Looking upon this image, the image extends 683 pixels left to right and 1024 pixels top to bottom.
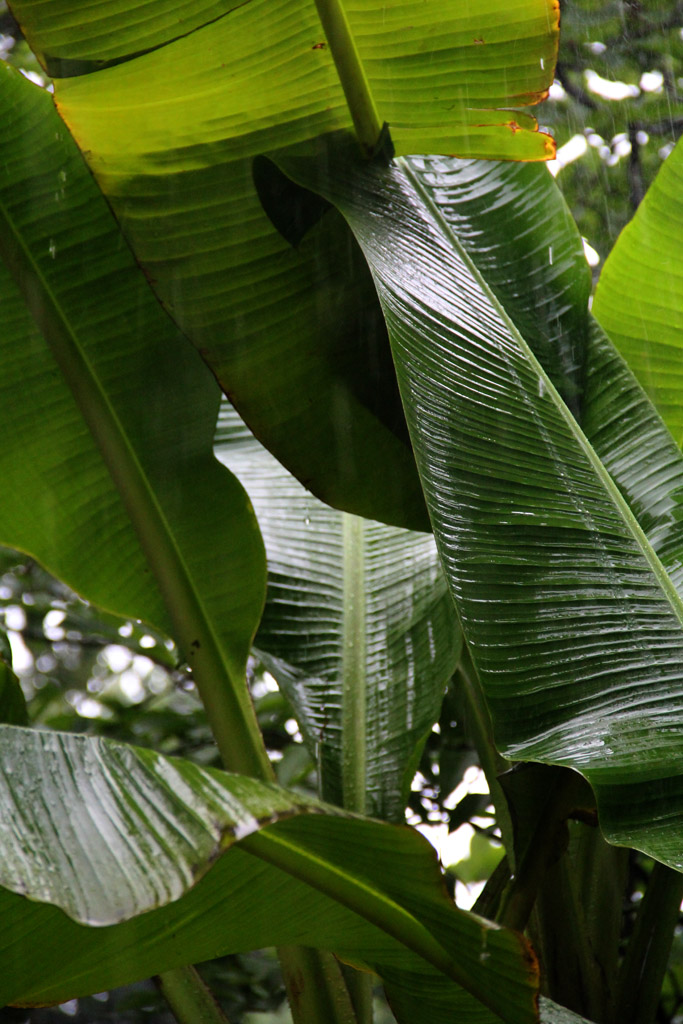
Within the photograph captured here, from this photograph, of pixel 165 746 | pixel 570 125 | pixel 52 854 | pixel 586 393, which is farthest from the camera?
pixel 570 125

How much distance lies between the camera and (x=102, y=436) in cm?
104

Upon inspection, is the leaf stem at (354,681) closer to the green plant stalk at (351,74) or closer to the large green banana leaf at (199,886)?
the large green banana leaf at (199,886)

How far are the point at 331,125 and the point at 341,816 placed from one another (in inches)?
31.9

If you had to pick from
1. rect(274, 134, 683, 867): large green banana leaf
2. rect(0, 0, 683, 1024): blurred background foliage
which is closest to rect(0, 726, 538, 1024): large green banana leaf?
rect(274, 134, 683, 867): large green banana leaf

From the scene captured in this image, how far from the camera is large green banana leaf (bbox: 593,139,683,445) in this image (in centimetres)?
123

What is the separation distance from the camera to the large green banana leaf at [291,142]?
970 mm

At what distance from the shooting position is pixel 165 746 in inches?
66.3

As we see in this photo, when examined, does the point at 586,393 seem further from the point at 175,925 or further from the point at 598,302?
the point at 175,925

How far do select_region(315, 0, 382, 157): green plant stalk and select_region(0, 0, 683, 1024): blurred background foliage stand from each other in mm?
823

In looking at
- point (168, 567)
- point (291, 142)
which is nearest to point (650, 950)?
point (168, 567)

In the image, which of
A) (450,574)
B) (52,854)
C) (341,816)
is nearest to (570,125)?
(450,574)

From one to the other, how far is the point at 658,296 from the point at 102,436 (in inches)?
29.7

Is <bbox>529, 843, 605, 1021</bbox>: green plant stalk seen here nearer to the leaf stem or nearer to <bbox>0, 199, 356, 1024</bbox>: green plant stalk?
the leaf stem

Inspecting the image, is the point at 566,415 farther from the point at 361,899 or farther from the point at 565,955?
the point at 565,955
